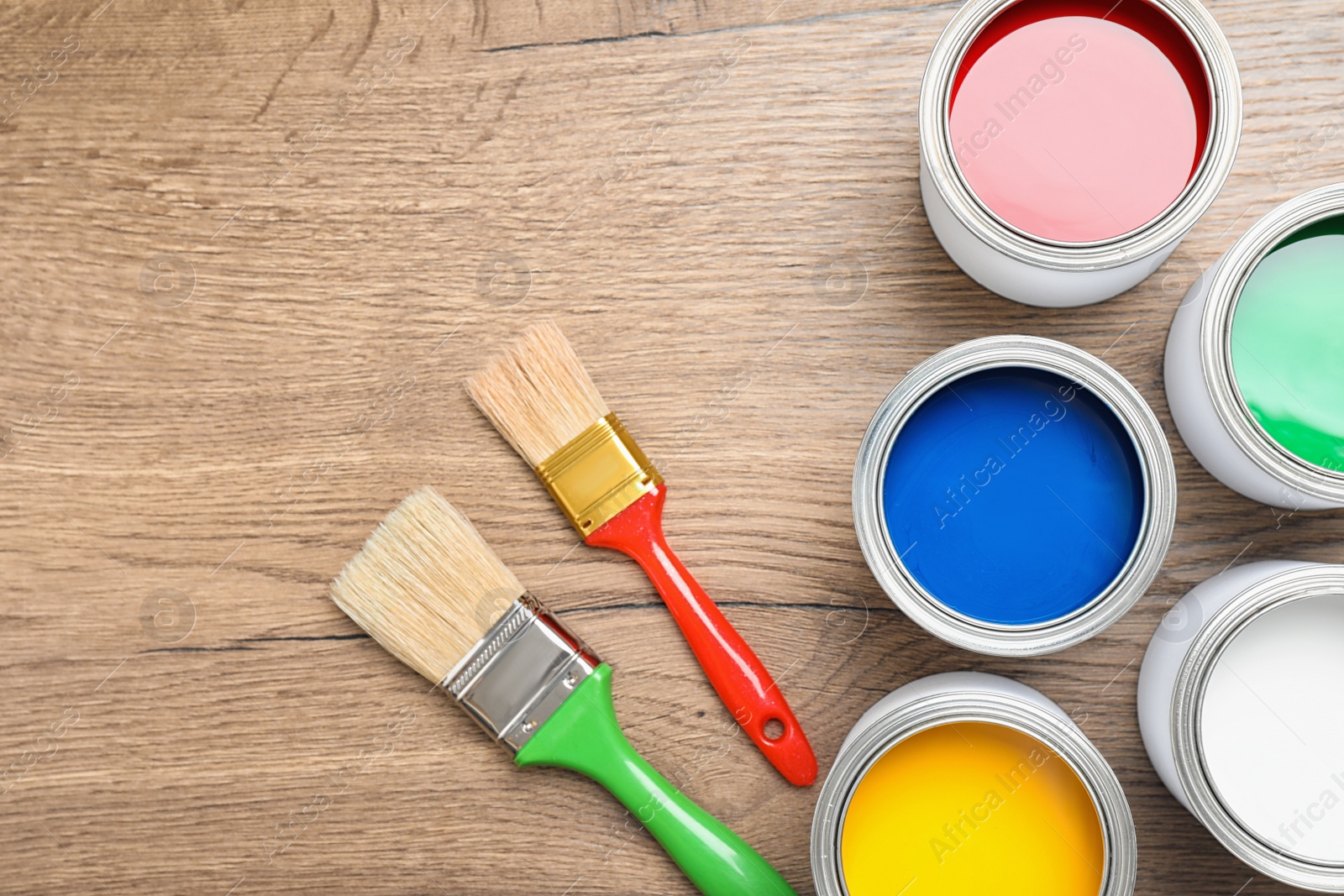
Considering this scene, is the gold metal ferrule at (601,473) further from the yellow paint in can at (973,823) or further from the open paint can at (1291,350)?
the open paint can at (1291,350)

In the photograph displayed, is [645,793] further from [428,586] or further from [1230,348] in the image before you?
[1230,348]

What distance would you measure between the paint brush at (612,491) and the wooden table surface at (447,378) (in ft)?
0.12

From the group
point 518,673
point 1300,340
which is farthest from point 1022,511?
point 518,673

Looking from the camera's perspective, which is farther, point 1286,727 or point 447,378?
point 447,378

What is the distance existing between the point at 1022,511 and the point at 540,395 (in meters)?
0.57

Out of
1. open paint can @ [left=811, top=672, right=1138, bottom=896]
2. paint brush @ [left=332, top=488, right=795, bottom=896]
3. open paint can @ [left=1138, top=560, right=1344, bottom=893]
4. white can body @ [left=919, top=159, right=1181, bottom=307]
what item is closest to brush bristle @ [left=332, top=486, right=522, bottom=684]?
paint brush @ [left=332, top=488, right=795, bottom=896]

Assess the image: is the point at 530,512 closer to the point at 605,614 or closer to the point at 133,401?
the point at 605,614

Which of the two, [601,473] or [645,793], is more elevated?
[601,473]

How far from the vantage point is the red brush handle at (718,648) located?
A: 108 centimetres

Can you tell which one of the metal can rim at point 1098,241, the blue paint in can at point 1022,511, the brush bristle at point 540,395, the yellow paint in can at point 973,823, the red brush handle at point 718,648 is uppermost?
the metal can rim at point 1098,241

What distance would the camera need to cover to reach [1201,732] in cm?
96

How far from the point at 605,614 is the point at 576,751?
166 millimetres

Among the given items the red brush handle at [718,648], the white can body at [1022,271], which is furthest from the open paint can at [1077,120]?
the red brush handle at [718,648]

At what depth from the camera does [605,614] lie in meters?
1.13
